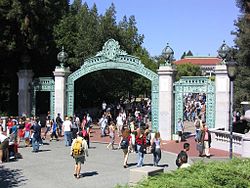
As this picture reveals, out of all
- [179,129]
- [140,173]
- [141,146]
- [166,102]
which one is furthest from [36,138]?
[140,173]

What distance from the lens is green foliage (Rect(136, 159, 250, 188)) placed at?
6609 mm

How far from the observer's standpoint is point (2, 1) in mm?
28328

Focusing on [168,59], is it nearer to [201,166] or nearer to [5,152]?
[5,152]

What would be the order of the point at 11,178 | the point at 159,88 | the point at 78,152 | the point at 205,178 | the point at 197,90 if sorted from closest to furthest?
1. the point at 205,178
2. the point at 78,152
3. the point at 11,178
4. the point at 197,90
5. the point at 159,88

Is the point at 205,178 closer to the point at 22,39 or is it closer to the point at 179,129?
the point at 179,129

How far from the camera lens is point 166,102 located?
955 inches

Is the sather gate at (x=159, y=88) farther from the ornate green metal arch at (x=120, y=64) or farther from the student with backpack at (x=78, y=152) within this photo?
the student with backpack at (x=78, y=152)

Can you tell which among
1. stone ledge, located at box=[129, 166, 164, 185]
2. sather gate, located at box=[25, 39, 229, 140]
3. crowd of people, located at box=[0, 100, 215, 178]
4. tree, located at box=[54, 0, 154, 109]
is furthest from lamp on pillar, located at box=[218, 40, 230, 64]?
stone ledge, located at box=[129, 166, 164, 185]

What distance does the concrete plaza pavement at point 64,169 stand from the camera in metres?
13.4

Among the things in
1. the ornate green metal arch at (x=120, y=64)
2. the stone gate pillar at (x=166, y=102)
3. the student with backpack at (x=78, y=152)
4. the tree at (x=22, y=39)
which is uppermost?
the tree at (x=22, y=39)

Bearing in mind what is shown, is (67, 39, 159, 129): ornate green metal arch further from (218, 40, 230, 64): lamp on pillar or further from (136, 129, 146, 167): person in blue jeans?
(136, 129, 146, 167): person in blue jeans

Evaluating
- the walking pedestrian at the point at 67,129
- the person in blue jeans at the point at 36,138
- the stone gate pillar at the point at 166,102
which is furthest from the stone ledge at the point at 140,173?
the stone gate pillar at the point at 166,102

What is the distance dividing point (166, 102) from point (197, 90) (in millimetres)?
1813

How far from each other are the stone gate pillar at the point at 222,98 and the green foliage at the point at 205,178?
14964 millimetres
